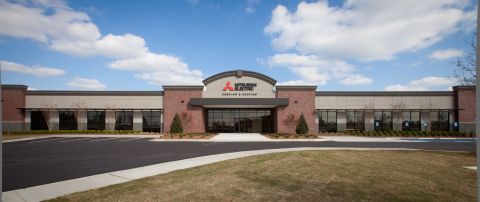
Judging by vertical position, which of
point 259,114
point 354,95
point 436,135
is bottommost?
point 436,135

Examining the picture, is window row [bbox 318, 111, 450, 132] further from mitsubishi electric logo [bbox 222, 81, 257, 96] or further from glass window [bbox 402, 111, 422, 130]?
mitsubishi electric logo [bbox 222, 81, 257, 96]

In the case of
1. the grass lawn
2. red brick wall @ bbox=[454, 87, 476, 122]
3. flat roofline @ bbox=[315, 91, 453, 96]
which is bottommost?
the grass lawn

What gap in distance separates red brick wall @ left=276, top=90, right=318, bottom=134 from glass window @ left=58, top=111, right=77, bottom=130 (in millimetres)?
28840

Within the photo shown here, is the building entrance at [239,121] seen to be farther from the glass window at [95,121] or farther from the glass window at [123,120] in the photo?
the glass window at [95,121]

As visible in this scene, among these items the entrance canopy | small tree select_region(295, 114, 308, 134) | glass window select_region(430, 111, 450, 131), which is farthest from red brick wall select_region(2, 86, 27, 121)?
glass window select_region(430, 111, 450, 131)

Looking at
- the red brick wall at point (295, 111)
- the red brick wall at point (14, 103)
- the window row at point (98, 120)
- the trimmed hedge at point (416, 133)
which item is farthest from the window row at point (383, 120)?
the red brick wall at point (14, 103)

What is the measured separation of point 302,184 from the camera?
8.38 metres

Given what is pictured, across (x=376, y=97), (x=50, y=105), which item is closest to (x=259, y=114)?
(x=376, y=97)

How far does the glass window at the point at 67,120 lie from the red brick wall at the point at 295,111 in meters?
28.8

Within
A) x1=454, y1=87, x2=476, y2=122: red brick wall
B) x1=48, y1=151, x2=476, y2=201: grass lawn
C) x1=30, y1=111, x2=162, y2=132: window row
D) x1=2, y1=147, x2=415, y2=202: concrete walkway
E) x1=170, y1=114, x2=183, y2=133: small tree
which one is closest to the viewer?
x1=48, y1=151, x2=476, y2=201: grass lawn

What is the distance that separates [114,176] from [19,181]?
292cm

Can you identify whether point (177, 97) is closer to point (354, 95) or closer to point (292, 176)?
point (354, 95)

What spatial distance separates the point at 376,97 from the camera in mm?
40500

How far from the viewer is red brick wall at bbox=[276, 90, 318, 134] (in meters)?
38.8
